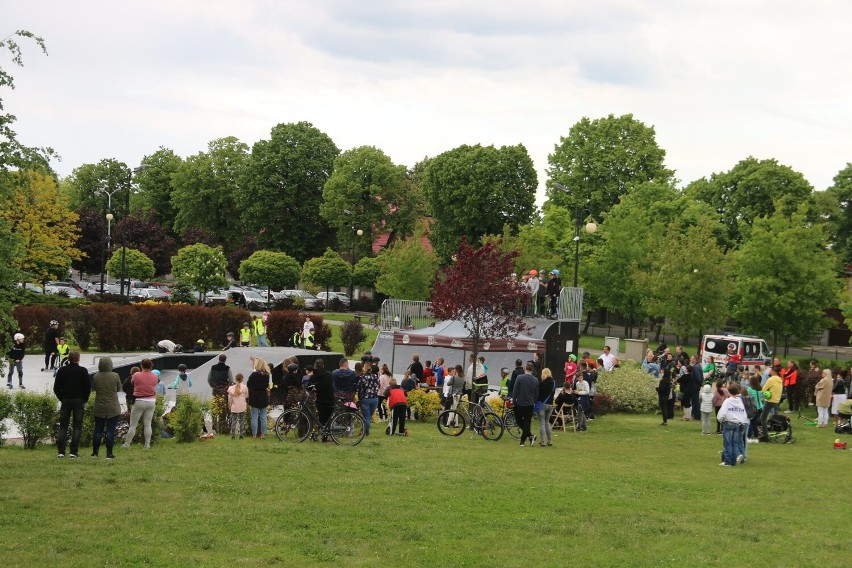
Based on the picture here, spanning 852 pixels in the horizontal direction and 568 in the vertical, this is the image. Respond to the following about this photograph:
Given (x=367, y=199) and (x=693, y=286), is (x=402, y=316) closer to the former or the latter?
(x=693, y=286)

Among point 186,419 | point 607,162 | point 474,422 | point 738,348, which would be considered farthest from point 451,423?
point 607,162

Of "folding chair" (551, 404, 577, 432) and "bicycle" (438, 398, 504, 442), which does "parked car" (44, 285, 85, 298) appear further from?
"bicycle" (438, 398, 504, 442)

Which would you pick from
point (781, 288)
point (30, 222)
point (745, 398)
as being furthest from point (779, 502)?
point (30, 222)

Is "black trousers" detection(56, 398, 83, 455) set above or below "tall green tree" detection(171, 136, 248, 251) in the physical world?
below

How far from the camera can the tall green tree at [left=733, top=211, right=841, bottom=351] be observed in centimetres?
4350

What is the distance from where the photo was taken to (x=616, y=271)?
174 feet

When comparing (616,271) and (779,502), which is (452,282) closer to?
(779,502)

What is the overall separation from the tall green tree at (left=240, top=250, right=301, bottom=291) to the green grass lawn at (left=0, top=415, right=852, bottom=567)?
46227 millimetres

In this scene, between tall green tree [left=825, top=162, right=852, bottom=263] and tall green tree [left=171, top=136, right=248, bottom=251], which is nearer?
tall green tree [left=825, top=162, right=852, bottom=263]

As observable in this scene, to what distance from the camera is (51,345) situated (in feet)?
96.7

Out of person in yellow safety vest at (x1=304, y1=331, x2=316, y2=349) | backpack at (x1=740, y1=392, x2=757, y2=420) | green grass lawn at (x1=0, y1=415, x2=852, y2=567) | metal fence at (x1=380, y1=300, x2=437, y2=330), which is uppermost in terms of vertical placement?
metal fence at (x1=380, y1=300, x2=437, y2=330)

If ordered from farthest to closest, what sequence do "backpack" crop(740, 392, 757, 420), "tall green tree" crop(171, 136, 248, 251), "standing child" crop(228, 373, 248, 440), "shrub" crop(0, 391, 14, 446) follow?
"tall green tree" crop(171, 136, 248, 251) → "backpack" crop(740, 392, 757, 420) → "standing child" crop(228, 373, 248, 440) → "shrub" crop(0, 391, 14, 446)

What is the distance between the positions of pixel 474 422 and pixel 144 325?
878 inches

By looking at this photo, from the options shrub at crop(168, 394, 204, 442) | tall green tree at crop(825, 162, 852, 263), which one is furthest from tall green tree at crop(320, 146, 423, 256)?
shrub at crop(168, 394, 204, 442)
